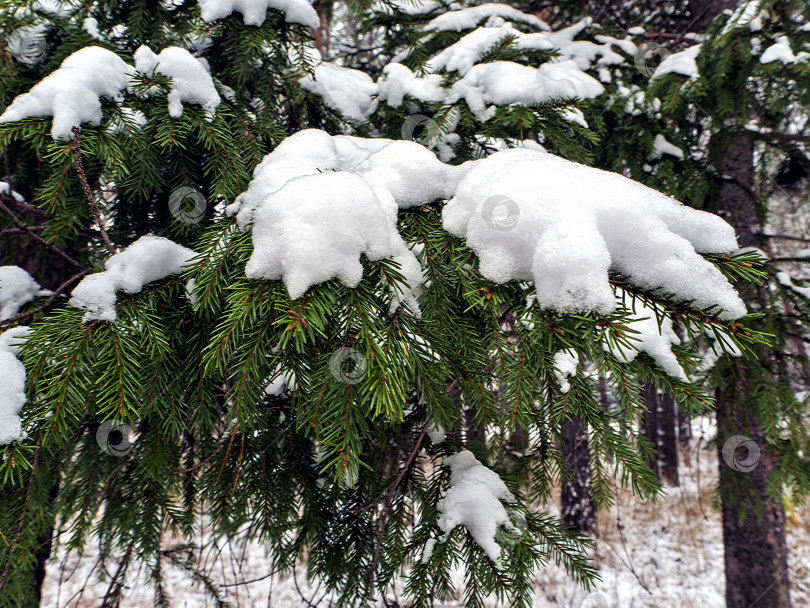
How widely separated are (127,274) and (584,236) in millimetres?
1052

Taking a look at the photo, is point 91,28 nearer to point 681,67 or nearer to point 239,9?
point 239,9

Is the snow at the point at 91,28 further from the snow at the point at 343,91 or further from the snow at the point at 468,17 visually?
the snow at the point at 468,17

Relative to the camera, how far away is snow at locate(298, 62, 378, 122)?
2.02 m

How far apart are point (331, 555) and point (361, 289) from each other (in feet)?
3.89

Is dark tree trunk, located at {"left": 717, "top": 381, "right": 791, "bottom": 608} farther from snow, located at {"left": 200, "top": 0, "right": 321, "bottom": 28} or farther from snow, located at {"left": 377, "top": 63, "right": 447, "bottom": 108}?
snow, located at {"left": 200, "top": 0, "right": 321, "bottom": 28}

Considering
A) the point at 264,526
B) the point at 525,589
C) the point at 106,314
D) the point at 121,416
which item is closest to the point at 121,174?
the point at 106,314

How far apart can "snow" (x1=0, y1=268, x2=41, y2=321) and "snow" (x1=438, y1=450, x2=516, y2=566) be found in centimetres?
169

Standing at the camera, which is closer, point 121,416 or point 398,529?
Answer: point 121,416

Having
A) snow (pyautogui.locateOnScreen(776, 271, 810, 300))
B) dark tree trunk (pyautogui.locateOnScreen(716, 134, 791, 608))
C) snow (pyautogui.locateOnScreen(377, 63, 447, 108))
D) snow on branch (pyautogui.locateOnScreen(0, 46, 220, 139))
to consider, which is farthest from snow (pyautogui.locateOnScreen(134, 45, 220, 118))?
snow (pyautogui.locateOnScreen(776, 271, 810, 300))

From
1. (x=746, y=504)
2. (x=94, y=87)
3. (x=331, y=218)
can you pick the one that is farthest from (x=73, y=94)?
(x=746, y=504)

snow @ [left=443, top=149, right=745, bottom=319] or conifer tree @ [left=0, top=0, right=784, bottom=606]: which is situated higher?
snow @ [left=443, top=149, right=745, bottom=319]

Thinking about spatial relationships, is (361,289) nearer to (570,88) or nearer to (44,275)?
(570,88)

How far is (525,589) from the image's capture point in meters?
1.15

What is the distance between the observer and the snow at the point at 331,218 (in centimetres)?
83
